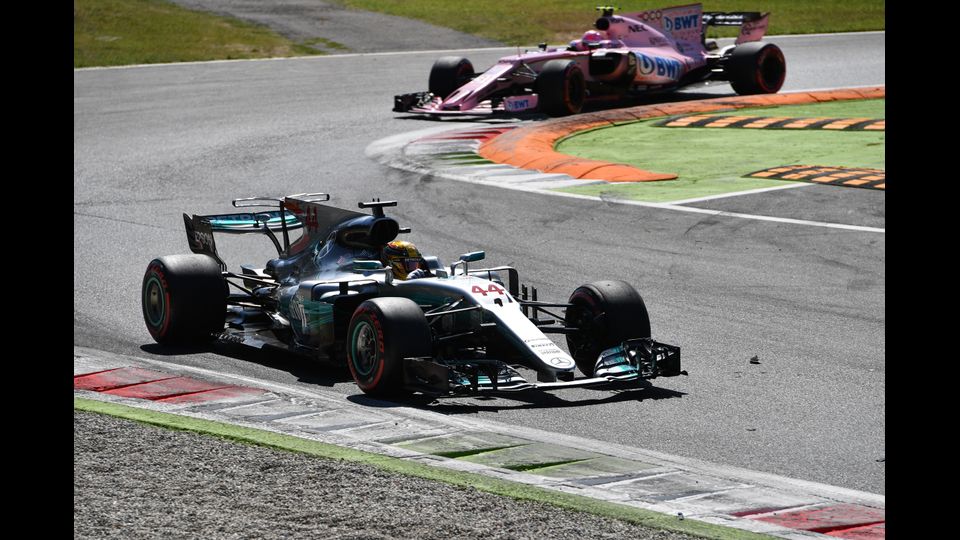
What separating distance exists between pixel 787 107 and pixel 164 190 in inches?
451

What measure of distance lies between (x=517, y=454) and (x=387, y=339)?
1473mm

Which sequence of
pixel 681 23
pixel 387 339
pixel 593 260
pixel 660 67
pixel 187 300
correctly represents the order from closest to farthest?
pixel 387 339, pixel 187 300, pixel 593 260, pixel 660 67, pixel 681 23

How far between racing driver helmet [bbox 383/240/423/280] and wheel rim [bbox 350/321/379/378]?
954 mm

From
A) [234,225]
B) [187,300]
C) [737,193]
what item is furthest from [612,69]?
[187,300]

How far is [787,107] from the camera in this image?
24188 millimetres

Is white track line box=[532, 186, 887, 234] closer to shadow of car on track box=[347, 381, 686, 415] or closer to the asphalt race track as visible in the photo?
the asphalt race track

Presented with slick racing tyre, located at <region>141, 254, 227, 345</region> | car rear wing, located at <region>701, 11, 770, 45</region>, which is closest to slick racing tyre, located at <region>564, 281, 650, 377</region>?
slick racing tyre, located at <region>141, 254, 227, 345</region>

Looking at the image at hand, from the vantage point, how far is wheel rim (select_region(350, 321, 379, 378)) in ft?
28.9

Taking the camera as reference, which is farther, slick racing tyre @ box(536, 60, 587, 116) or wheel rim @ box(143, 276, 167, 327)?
slick racing tyre @ box(536, 60, 587, 116)

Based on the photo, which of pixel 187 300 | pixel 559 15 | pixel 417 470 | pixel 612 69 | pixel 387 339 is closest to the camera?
pixel 417 470

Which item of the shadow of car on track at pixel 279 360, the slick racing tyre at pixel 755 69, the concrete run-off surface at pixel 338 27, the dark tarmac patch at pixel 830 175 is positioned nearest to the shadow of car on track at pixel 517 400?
the shadow of car on track at pixel 279 360

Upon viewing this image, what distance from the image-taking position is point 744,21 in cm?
2469

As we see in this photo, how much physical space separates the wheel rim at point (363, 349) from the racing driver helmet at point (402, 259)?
0.95m

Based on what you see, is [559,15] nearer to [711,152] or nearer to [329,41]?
[329,41]
